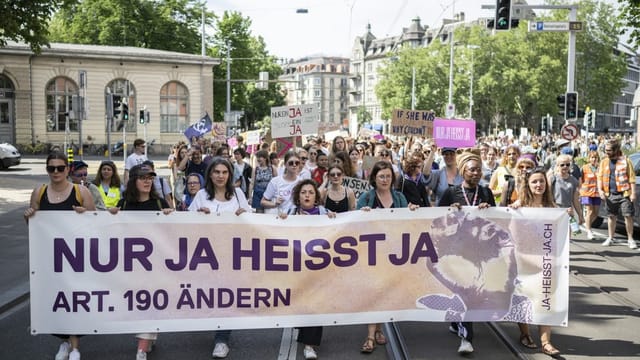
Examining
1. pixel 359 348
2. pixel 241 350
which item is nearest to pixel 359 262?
pixel 359 348

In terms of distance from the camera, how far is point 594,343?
652 centimetres

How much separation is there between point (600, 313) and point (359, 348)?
2976 mm

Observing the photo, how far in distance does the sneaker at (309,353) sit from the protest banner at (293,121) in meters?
6.82

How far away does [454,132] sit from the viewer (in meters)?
11.7

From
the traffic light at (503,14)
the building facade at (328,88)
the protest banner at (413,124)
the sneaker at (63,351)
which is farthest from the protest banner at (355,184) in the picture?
the building facade at (328,88)

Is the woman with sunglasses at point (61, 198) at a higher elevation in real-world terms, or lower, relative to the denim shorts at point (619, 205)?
higher

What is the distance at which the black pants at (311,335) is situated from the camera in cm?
617

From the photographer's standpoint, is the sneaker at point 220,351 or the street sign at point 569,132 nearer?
the sneaker at point 220,351

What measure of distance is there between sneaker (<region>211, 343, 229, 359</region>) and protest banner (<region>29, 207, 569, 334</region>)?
161 millimetres

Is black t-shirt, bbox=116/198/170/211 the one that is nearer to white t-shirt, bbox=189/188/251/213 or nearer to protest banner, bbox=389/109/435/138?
white t-shirt, bbox=189/188/251/213

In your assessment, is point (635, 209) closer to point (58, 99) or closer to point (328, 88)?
point (58, 99)

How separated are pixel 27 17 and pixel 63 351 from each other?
9.63m

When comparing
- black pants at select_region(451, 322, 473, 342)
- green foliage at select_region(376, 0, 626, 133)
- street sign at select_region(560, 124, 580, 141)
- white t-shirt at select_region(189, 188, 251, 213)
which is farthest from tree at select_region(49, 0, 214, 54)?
black pants at select_region(451, 322, 473, 342)

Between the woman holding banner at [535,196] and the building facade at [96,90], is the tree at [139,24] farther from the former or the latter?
the woman holding banner at [535,196]
